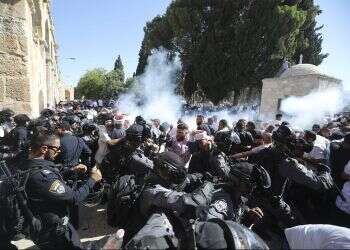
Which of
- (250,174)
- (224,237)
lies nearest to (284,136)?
(250,174)

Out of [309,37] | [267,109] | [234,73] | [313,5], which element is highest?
[313,5]

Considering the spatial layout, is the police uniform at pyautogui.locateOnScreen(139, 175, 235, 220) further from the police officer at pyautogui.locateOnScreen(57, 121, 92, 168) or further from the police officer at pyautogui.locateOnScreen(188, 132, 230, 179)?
the police officer at pyautogui.locateOnScreen(57, 121, 92, 168)

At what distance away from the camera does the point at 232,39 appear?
26.7 metres

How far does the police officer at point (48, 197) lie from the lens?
2.63 metres

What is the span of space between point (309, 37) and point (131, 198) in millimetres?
33434

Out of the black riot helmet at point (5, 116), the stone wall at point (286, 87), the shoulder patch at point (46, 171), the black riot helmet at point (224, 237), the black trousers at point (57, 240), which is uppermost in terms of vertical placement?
the stone wall at point (286, 87)

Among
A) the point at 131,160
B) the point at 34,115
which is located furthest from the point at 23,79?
the point at 131,160

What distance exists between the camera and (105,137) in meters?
5.76

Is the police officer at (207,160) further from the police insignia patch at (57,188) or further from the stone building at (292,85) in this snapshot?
the stone building at (292,85)

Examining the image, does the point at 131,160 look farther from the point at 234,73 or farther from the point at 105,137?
the point at 234,73

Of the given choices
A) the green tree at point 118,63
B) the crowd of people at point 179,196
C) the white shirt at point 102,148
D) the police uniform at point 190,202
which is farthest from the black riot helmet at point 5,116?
the green tree at point 118,63

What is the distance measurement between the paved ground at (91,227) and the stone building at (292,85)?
54.2ft

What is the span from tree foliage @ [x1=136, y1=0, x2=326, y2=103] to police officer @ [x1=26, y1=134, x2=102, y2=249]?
79.3 feet

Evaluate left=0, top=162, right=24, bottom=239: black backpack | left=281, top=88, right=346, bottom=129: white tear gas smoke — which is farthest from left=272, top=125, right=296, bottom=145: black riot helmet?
left=281, top=88, right=346, bottom=129: white tear gas smoke
